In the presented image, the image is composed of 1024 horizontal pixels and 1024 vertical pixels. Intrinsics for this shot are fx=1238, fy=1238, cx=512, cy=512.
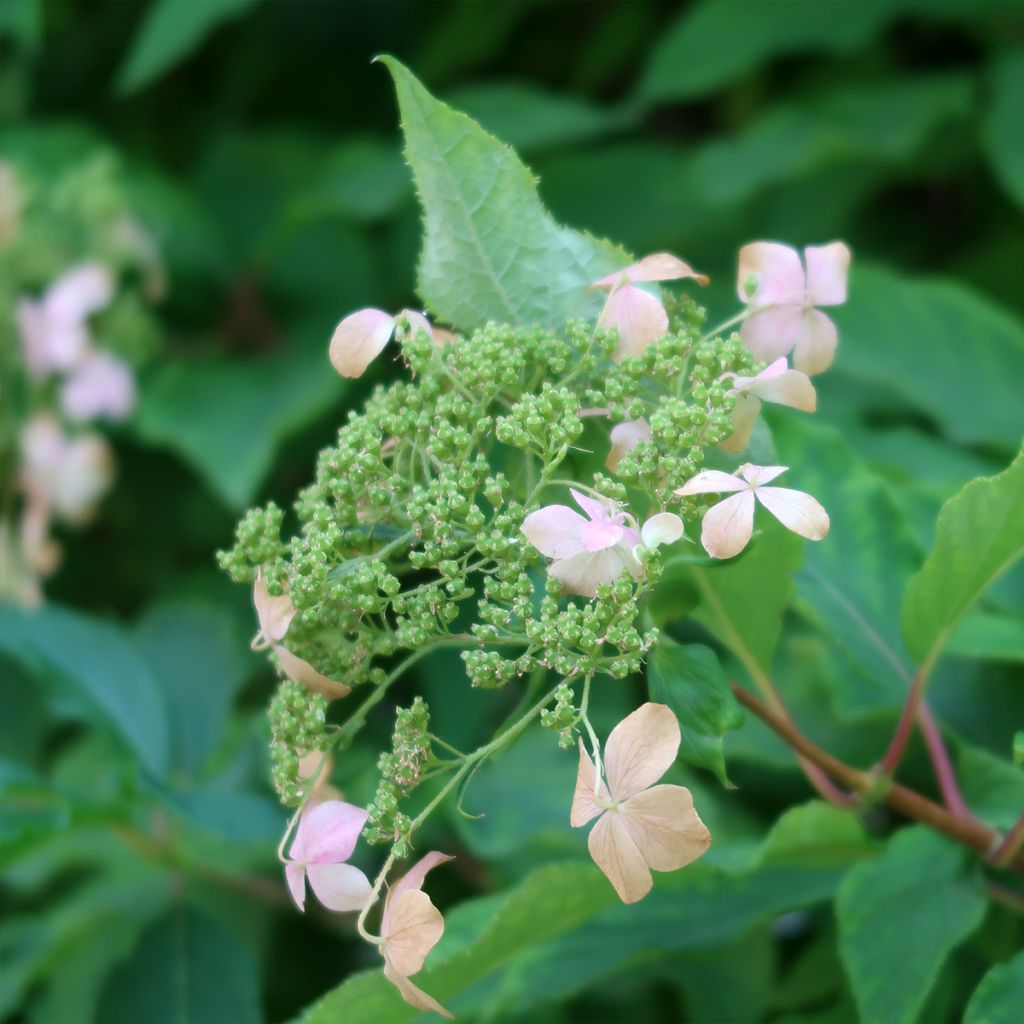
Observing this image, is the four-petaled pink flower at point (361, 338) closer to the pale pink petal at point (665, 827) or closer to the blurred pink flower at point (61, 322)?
the pale pink petal at point (665, 827)

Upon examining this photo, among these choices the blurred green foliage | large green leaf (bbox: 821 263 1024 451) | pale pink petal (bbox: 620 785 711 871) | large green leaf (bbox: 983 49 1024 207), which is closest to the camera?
pale pink petal (bbox: 620 785 711 871)

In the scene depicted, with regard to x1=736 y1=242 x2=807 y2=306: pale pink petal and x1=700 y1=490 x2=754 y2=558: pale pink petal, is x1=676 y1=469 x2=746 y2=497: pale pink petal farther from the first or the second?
→ x1=736 y1=242 x2=807 y2=306: pale pink petal

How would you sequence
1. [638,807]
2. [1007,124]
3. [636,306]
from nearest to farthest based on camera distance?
[638,807]
[636,306]
[1007,124]

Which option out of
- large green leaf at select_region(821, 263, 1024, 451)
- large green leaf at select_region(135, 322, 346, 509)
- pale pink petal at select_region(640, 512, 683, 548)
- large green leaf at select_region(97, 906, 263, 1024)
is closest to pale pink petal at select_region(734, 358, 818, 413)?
pale pink petal at select_region(640, 512, 683, 548)

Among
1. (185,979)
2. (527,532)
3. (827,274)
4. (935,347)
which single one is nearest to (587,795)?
(527,532)

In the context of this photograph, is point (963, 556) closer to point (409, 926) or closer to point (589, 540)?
point (589, 540)
